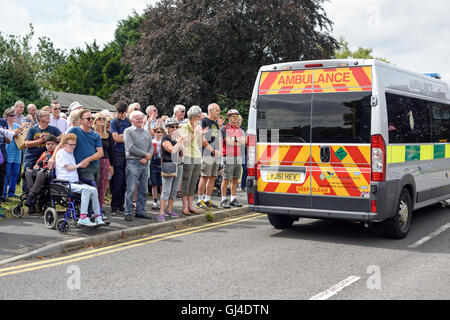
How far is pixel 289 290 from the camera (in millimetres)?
5090

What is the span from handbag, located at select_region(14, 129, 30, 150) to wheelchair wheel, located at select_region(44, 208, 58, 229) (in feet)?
7.09

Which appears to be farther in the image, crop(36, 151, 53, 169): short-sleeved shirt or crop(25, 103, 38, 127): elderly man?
crop(25, 103, 38, 127): elderly man

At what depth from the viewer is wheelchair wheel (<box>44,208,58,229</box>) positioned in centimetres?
775

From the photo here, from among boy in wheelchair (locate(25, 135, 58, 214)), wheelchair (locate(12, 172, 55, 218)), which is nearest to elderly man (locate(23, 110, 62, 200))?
boy in wheelchair (locate(25, 135, 58, 214))

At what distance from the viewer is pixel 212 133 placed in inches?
414

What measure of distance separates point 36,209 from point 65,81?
52.6m

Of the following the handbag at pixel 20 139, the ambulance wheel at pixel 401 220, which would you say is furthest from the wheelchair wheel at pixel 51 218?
the ambulance wheel at pixel 401 220

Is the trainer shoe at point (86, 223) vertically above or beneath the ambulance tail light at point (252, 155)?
beneath

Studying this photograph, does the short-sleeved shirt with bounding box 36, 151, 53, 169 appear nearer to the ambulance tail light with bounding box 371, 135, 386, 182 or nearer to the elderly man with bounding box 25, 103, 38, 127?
the elderly man with bounding box 25, 103, 38, 127

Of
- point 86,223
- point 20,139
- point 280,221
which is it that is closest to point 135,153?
point 86,223

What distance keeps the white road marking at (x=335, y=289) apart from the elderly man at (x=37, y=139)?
6015 millimetres

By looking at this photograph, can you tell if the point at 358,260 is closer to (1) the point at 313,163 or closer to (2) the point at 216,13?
(1) the point at 313,163

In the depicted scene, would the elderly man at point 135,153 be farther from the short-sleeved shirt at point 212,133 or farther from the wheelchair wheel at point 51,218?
the short-sleeved shirt at point 212,133

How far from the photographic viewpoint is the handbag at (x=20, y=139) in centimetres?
945
